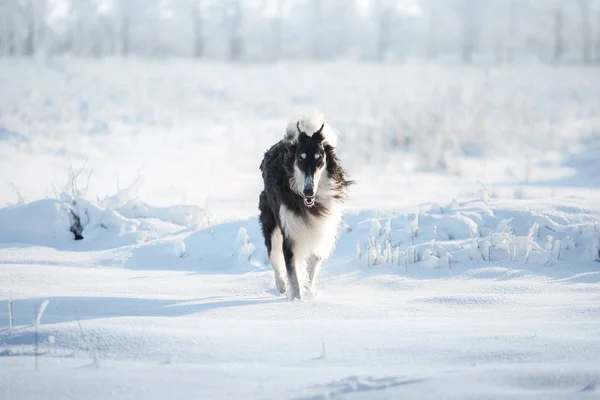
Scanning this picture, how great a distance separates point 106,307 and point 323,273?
2666mm

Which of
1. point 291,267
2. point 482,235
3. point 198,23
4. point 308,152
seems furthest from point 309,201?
point 198,23

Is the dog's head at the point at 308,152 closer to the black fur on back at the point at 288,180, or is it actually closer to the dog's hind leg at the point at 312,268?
the black fur on back at the point at 288,180

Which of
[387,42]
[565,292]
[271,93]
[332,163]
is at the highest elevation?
[387,42]

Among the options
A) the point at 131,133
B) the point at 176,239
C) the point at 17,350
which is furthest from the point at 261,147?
the point at 17,350

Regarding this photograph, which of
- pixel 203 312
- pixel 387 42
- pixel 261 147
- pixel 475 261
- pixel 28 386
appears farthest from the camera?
pixel 387 42

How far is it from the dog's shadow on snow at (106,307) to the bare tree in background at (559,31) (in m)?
58.9

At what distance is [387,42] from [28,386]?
67226mm

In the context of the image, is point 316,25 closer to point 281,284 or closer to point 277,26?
point 277,26

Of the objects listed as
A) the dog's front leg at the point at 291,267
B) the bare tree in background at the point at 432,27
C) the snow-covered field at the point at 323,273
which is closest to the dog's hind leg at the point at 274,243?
the snow-covered field at the point at 323,273

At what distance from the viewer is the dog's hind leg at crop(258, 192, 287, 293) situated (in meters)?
6.09

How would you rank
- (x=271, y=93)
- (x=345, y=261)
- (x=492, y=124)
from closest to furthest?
1. (x=345, y=261)
2. (x=492, y=124)
3. (x=271, y=93)

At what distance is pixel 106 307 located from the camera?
4637 millimetres

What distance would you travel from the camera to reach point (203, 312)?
14.9 feet

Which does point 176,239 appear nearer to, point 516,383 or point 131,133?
point 516,383
